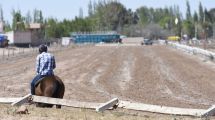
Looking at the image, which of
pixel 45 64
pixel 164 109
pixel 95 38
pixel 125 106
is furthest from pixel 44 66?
pixel 95 38

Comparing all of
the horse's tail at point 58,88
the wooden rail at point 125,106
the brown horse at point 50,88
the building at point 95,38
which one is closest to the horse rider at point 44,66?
the brown horse at point 50,88

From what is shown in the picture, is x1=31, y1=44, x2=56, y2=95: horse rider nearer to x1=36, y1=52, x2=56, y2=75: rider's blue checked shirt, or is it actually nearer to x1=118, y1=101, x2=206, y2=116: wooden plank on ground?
x1=36, y1=52, x2=56, y2=75: rider's blue checked shirt

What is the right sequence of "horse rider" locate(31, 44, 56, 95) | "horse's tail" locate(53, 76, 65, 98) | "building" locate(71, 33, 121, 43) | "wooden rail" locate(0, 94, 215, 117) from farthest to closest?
"building" locate(71, 33, 121, 43), "horse's tail" locate(53, 76, 65, 98), "horse rider" locate(31, 44, 56, 95), "wooden rail" locate(0, 94, 215, 117)

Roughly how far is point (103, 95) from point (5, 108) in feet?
23.0

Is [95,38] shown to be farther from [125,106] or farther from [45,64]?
[125,106]

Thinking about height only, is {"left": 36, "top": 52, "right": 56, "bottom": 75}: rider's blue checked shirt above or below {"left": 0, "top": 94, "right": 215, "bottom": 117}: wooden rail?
above

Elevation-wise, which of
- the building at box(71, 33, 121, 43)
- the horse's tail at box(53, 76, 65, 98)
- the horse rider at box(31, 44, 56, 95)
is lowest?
the building at box(71, 33, 121, 43)

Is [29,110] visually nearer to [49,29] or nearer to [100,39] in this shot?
[100,39]

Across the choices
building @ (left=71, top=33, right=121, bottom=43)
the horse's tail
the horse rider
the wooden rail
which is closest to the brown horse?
the horse's tail

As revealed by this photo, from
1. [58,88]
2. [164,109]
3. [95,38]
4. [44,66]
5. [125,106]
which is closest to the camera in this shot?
[164,109]

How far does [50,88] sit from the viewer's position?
14852 millimetres

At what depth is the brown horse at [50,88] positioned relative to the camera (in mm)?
14766

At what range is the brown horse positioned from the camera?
581 inches

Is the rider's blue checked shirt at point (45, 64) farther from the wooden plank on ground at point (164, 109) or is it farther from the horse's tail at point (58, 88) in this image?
the wooden plank on ground at point (164, 109)
